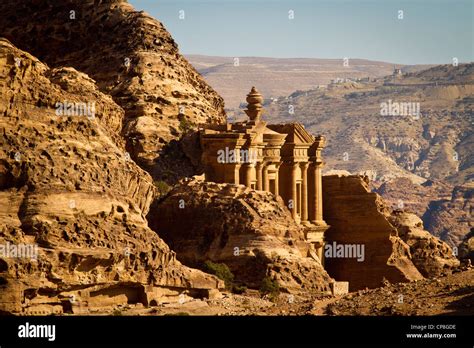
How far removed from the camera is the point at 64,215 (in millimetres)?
64562

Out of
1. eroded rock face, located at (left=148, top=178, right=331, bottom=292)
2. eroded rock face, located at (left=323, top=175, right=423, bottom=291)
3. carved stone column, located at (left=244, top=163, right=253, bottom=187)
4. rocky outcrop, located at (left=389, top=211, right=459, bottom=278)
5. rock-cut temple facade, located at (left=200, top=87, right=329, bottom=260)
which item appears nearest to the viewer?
eroded rock face, located at (left=148, top=178, right=331, bottom=292)

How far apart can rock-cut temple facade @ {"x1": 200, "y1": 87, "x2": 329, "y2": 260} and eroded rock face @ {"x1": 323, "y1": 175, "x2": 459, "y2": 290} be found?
6.56 ft

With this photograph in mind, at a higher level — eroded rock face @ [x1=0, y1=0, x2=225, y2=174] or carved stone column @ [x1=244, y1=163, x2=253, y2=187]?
eroded rock face @ [x1=0, y1=0, x2=225, y2=174]

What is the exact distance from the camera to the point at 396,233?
10212 cm

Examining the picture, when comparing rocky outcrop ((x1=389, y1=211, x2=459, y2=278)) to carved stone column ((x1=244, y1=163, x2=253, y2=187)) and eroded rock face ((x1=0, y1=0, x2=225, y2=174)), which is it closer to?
eroded rock face ((x1=0, y1=0, x2=225, y2=174))

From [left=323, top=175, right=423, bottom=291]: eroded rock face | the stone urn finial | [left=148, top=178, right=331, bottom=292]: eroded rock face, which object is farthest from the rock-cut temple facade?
[left=148, top=178, right=331, bottom=292]: eroded rock face

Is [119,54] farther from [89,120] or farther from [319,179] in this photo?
[89,120]

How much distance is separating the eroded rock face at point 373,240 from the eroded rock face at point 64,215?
28976 mm

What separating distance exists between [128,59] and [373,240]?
51.5 ft

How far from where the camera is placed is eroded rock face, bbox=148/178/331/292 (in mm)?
79250

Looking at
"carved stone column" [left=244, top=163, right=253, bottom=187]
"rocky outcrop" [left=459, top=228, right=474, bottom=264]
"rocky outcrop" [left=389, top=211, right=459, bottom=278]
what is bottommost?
"rocky outcrop" [left=459, top=228, right=474, bottom=264]

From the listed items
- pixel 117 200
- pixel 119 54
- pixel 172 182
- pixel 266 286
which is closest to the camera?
pixel 117 200
